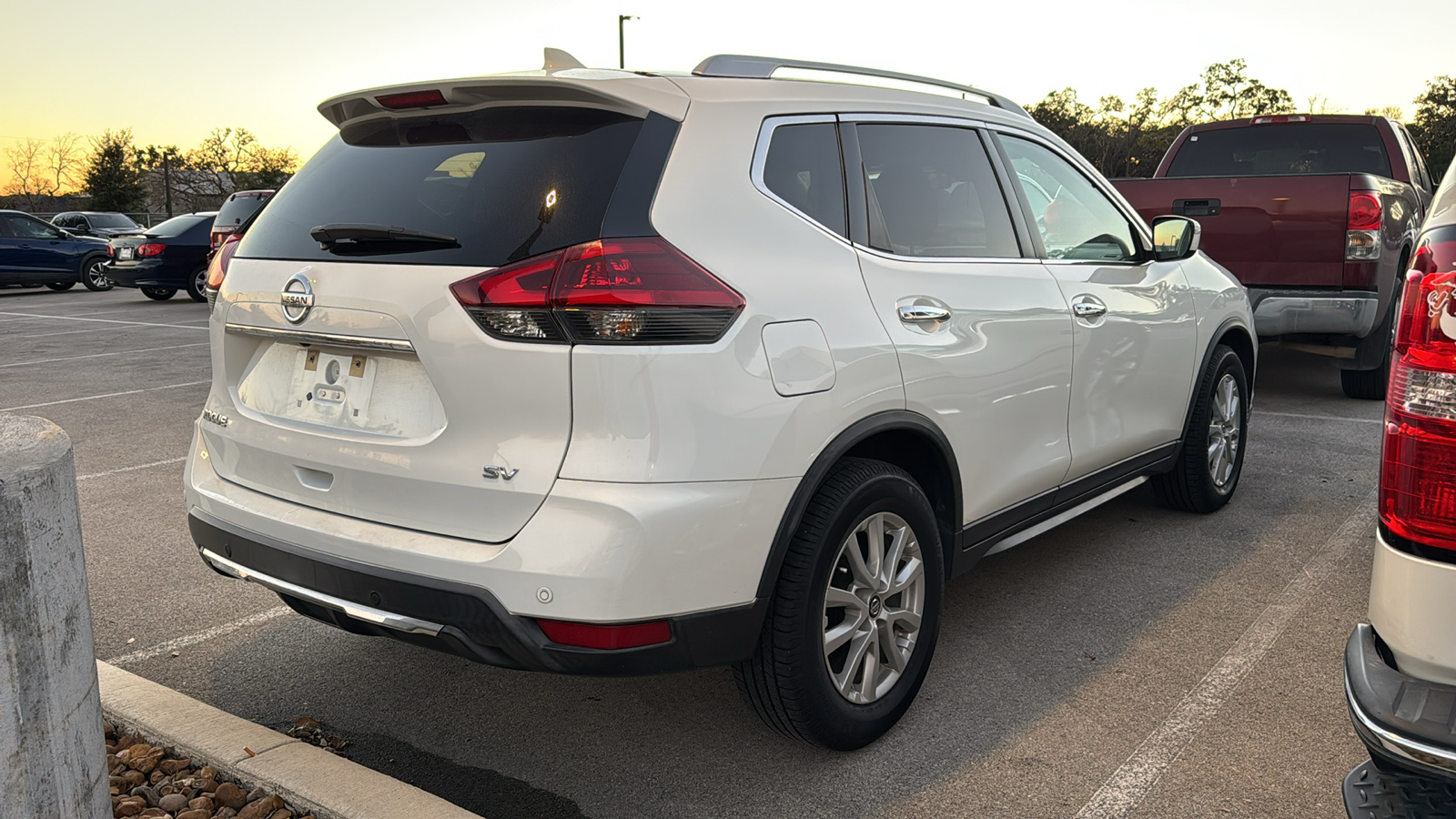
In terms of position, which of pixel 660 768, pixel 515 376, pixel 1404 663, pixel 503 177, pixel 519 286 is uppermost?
pixel 503 177

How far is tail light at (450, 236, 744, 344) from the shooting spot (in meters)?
2.43

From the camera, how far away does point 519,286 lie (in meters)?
2.46

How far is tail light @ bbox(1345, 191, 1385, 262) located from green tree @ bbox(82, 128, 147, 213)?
51.3 m

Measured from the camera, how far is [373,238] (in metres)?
2.69

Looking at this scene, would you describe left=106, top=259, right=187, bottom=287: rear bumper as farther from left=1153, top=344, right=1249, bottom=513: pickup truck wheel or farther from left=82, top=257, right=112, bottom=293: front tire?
left=1153, top=344, right=1249, bottom=513: pickup truck wheel

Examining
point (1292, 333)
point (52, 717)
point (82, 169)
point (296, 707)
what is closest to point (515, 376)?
point (52, 717)

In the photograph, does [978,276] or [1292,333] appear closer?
[978,276]

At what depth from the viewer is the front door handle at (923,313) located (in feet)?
10.0

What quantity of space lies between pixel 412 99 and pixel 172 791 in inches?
70.9

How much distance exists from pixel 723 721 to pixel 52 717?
5.74 feet

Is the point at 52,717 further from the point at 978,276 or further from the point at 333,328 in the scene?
the point at 978,276

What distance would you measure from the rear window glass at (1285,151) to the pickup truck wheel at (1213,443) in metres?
5.19

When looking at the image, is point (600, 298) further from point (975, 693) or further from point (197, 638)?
point (197, 638)

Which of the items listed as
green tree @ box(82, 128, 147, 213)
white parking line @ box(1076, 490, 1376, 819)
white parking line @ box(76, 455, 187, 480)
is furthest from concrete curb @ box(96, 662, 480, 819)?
green tree @ box(82, 128, 147, 213)
